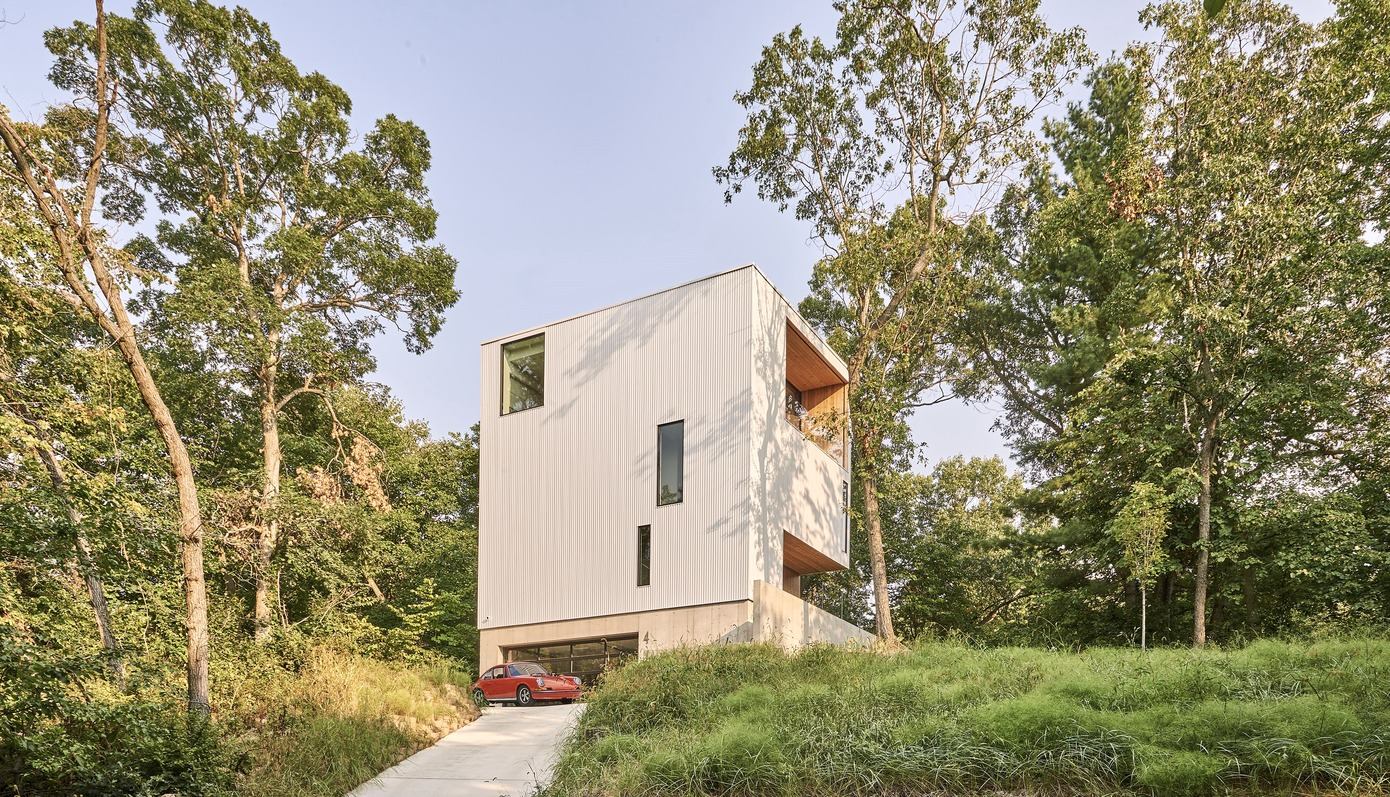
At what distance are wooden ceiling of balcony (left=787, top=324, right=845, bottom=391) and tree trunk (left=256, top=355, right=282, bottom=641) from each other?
11496mm

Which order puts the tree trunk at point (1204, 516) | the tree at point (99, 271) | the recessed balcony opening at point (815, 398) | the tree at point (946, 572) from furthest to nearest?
the tree at point (946, 572), the recessed balcony opening at point (815, 398), the tree trunk at point (1204, 516), the tree at point (99, 271)

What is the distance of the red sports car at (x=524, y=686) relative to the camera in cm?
1606

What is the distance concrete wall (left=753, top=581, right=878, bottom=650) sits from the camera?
16.4 meters

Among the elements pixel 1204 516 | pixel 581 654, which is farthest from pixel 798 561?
pixel 1204 516

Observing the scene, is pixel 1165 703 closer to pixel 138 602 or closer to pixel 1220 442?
pixel 1220 442

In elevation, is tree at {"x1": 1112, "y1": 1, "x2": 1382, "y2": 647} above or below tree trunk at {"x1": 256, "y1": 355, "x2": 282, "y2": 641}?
above

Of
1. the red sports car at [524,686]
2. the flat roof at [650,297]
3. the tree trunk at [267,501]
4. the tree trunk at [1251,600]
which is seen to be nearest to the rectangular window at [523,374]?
the flat roof at [650,297]

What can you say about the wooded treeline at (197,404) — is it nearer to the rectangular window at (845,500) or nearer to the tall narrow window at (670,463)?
the tall narrow window at (670,463)

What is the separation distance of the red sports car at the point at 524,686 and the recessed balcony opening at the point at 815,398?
7532 millimetres

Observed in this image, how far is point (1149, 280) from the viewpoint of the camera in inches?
698

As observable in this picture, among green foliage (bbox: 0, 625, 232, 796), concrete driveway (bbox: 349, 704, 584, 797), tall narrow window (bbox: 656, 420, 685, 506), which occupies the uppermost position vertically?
tall narrow window (bbox: 656, 420, 685, 506)

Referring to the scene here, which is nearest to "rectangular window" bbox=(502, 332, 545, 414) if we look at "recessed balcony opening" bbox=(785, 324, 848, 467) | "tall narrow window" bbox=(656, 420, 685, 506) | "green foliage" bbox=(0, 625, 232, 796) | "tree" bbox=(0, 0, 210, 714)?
"tall narrow window" bbox=(656, 420, 685, 506)

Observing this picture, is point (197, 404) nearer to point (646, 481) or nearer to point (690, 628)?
point (646, 481)

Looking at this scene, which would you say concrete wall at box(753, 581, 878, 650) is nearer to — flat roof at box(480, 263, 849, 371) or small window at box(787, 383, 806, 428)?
small window at box(787, 383, 806, 428)
